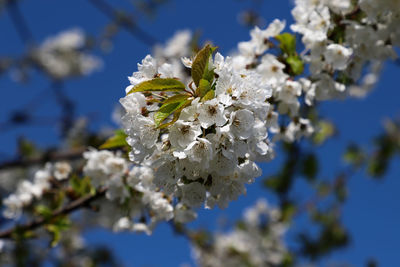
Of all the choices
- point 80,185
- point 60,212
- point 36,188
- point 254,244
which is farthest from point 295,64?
point 254,244

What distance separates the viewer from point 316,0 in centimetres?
239

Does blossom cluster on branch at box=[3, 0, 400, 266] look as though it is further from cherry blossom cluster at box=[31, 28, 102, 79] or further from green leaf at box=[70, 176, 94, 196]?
cherry blossom cluster at box=[31, 28, 102, 79]

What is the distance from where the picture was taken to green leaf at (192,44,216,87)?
1.48 metres

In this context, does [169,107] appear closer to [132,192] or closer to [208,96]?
[208,96]

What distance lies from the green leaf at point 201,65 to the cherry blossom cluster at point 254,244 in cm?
613

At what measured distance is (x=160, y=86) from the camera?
1.50 m

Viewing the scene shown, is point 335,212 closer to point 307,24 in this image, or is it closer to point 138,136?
point 307,24

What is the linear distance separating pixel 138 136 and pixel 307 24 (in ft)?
4.47

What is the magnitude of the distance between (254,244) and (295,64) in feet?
19.6

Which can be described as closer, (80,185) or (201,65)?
(201,65)

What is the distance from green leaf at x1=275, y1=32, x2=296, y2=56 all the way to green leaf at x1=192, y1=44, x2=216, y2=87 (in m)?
0.89

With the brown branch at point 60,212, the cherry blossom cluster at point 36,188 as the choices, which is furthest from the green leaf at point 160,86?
the cherry blossom cluster at point 36,188

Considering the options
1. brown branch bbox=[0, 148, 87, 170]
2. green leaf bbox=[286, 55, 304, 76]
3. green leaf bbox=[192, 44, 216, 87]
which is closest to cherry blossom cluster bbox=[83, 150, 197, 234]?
green leaf bbox=[192, 44, 216, 87]

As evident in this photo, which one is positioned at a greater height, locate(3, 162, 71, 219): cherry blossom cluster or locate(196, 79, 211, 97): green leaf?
locate(3, 162, 71, 219): cherry blossom cluster
